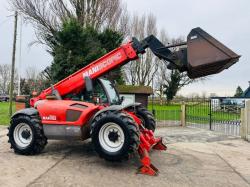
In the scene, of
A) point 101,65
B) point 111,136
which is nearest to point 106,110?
point 111,136

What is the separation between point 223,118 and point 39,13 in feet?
54.2

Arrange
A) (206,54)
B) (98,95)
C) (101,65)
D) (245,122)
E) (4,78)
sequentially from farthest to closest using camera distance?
(4,78) → (245,122) → (98,95) → (101,65) → (206,54)

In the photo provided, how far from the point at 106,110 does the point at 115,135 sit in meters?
0.57

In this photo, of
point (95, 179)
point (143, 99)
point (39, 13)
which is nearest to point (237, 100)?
point (143, 99)

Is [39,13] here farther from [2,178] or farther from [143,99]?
[2,178]

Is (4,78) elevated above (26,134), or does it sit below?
above

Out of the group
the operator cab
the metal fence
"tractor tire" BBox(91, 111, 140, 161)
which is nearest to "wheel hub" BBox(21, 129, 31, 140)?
the operator cab

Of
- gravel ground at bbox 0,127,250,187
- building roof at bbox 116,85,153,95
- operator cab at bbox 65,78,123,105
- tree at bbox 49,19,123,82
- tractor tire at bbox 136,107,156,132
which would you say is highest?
tree at bbox 49,19,123,82

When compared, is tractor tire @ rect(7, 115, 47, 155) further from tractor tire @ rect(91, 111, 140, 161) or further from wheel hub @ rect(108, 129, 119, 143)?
wheel hub @ rect(108, 129, 119, 143)

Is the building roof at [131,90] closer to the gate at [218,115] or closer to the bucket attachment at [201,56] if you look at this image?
the gate at [218,115]

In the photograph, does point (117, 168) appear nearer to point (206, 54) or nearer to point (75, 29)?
point (206, 54)

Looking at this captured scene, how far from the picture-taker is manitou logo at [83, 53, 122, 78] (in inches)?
279

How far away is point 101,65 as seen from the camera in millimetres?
7230

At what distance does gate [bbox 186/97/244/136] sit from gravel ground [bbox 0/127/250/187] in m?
3.79
